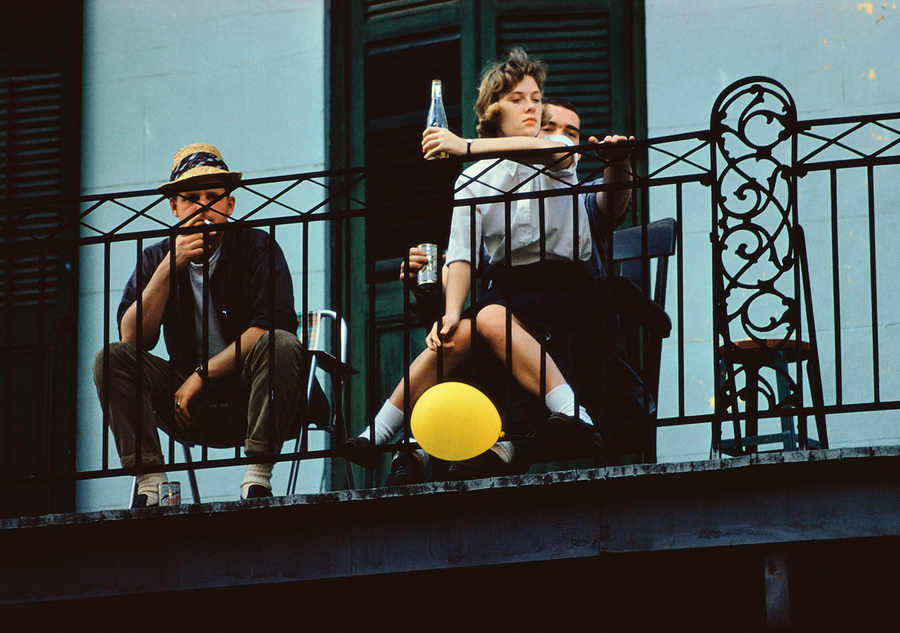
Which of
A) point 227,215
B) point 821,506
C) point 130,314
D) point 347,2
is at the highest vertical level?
point 347,2

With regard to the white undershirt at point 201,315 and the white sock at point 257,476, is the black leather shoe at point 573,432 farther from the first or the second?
the white undershirt at point 201,315

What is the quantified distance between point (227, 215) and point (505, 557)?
6.04 feet

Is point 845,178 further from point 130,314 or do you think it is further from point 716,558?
point 130,314

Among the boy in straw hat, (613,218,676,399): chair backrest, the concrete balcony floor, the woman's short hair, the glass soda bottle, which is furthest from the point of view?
the glass soda bottle

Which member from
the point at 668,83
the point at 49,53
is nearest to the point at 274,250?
the point at 668,83

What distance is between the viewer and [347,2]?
789 cm

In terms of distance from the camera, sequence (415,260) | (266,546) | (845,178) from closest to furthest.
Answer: (266,546), (415,260), (845,178)

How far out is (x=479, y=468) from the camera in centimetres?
523

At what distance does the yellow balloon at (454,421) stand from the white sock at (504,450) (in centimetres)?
25

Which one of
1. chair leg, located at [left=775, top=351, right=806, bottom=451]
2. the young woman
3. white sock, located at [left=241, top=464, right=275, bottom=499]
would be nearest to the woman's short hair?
the young woman

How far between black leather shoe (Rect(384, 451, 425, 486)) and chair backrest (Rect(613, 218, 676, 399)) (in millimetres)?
867

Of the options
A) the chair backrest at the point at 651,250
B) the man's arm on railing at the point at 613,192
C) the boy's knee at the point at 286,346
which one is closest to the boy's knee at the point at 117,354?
the boy's knee at the point at 286,346

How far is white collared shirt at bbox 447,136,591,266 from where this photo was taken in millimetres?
5555

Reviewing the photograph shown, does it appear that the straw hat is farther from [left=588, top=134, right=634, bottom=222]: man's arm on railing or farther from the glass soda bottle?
[left=588, top=134, right=634, bottom=222]: man's arm on railing
